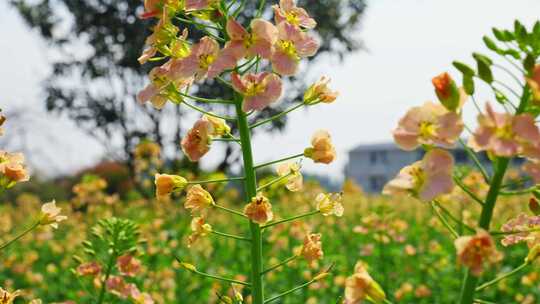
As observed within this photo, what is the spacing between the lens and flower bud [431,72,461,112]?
4.11 feet

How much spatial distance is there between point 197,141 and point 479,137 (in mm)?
758

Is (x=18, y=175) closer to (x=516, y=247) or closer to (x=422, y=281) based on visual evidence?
(x=422, y=281)

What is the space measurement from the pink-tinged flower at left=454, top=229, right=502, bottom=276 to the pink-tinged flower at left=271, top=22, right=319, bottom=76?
616mm

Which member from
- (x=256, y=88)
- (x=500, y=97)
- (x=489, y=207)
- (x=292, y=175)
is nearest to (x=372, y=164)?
(x=292, y=175)

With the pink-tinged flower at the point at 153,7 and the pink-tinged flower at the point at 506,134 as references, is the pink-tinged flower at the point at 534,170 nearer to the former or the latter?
the pink-tinged flower at the point at 506,134

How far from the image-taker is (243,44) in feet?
4.97

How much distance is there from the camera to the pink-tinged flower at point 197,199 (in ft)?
5.85

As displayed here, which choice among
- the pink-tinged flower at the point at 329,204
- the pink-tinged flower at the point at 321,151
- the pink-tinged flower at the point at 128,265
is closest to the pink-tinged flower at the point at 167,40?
the pink-tinged flower at the point at 321,151

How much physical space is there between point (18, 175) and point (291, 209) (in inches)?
283

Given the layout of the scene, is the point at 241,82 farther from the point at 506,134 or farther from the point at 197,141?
the point at 506,134

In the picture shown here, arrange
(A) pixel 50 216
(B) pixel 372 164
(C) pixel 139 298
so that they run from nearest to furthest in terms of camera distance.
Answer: (A) pixel 50 216, (C) pixel 139 298, (B) pixel 372 164

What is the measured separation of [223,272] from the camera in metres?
6.35

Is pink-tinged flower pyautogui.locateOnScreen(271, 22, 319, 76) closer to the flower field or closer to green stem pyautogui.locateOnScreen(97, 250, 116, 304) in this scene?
green stem pyautogui.locateOnScreen(97, 250, 116, 304)

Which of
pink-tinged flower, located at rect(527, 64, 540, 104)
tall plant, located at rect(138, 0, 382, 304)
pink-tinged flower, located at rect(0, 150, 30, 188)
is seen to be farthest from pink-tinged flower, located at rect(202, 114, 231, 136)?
pink-tinged flower, located at rect(527, 64, 540, 104)
